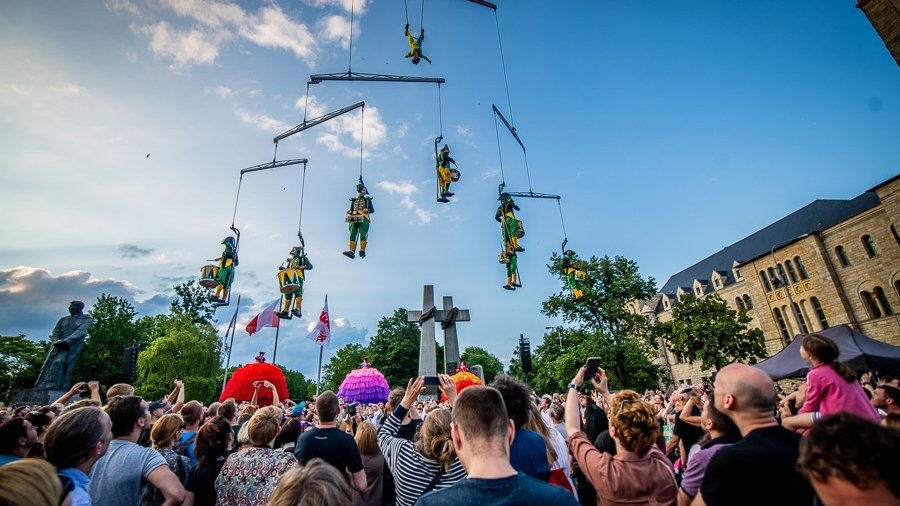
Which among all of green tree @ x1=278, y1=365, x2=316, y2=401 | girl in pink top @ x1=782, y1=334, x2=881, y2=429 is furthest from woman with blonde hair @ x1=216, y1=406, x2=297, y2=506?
green tree @ x1=278, y1=365, x2=316, y2=401

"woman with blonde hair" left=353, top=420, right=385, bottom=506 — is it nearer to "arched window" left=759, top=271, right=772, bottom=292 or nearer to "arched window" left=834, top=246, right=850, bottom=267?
"arched window" left=834, top=246, right=850, bottom=267

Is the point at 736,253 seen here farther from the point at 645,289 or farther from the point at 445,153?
the point at 445,153

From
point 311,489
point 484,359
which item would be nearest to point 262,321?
point 311,489

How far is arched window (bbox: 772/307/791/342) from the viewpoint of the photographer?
31859 millimetres

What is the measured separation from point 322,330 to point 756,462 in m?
21.8

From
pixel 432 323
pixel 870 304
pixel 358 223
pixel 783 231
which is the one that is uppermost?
pixel 783 231

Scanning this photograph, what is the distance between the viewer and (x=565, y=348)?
102ft

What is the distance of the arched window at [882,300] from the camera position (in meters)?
25.0

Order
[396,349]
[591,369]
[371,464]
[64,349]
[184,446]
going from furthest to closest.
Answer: [396,349]
[64,349]
[184,446]
[371,464]
[591,369]

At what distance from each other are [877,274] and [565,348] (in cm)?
2068

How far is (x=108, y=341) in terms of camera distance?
3516 cm

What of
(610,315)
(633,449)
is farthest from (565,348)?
(633,449)

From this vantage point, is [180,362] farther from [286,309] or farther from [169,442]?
[169,442]

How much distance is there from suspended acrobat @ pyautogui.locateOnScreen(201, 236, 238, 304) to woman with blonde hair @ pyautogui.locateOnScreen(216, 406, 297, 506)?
10.5m
